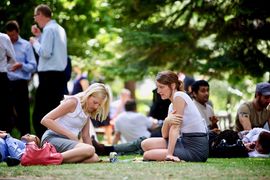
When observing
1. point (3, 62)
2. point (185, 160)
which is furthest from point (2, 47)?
point (185, 160)

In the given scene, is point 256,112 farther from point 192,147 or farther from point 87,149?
point 87,149

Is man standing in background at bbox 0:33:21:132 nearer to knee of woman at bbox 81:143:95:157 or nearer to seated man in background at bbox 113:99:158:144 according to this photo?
knee of woman at bbox 81:143:95:157

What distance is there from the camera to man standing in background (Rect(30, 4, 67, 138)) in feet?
37.6

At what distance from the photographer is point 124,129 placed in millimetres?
15586

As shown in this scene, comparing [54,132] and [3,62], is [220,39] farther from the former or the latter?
[54,132]

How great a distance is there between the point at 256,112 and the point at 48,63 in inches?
137

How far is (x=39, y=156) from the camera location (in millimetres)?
8578

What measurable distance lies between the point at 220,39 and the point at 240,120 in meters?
3.92

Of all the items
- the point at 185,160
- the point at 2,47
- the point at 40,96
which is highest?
Answer: the point at 2,47

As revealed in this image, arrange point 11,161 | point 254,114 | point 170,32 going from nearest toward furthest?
point 11,161 → point 254,114 → point 170,32

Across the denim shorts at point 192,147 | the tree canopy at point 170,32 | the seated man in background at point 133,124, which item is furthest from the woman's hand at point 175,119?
the seated man in background at point 133,124

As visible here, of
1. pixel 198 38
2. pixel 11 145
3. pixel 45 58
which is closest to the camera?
pixel 11 145

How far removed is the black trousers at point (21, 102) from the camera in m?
12.2

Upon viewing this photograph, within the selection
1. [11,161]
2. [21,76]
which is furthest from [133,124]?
[11,161]
